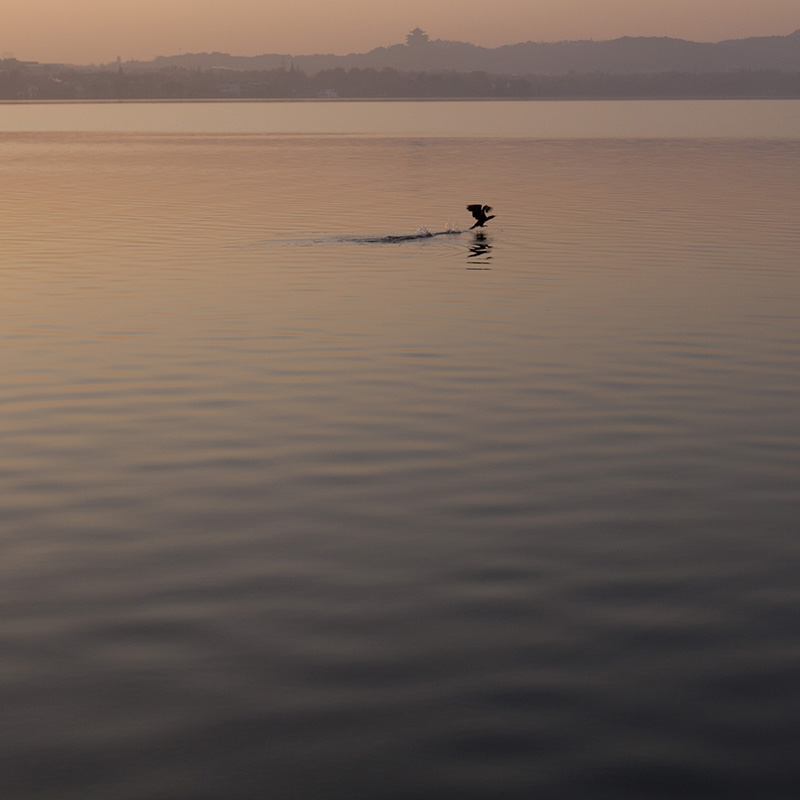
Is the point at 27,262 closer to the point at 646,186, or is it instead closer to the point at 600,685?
the point at 600,685

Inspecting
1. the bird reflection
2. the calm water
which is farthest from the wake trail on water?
the calm water

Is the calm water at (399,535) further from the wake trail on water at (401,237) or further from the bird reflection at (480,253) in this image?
the wake trail on water at (401,237)

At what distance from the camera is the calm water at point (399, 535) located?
815 cm

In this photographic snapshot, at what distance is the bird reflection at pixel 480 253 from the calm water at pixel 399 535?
2.90 meters

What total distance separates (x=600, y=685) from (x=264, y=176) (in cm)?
6558

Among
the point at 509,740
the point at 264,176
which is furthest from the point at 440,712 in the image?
the point at 264,176

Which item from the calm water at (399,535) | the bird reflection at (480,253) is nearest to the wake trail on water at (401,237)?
the bird reflection at (480,253)

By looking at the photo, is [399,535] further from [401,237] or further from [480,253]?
[401,237]

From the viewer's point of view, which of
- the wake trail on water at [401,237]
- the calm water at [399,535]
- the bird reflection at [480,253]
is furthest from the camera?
the wake trail on water at [401,237]

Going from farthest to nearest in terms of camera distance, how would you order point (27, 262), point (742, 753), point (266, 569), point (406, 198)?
point (406, 198), point (27, 262), point (266, 569), point (742, 753)

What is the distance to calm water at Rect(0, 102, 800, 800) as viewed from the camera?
815 centimetres

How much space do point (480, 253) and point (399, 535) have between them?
1028 inches

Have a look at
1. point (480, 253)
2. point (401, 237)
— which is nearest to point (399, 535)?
point (480, 253)

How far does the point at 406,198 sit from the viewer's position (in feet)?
184
